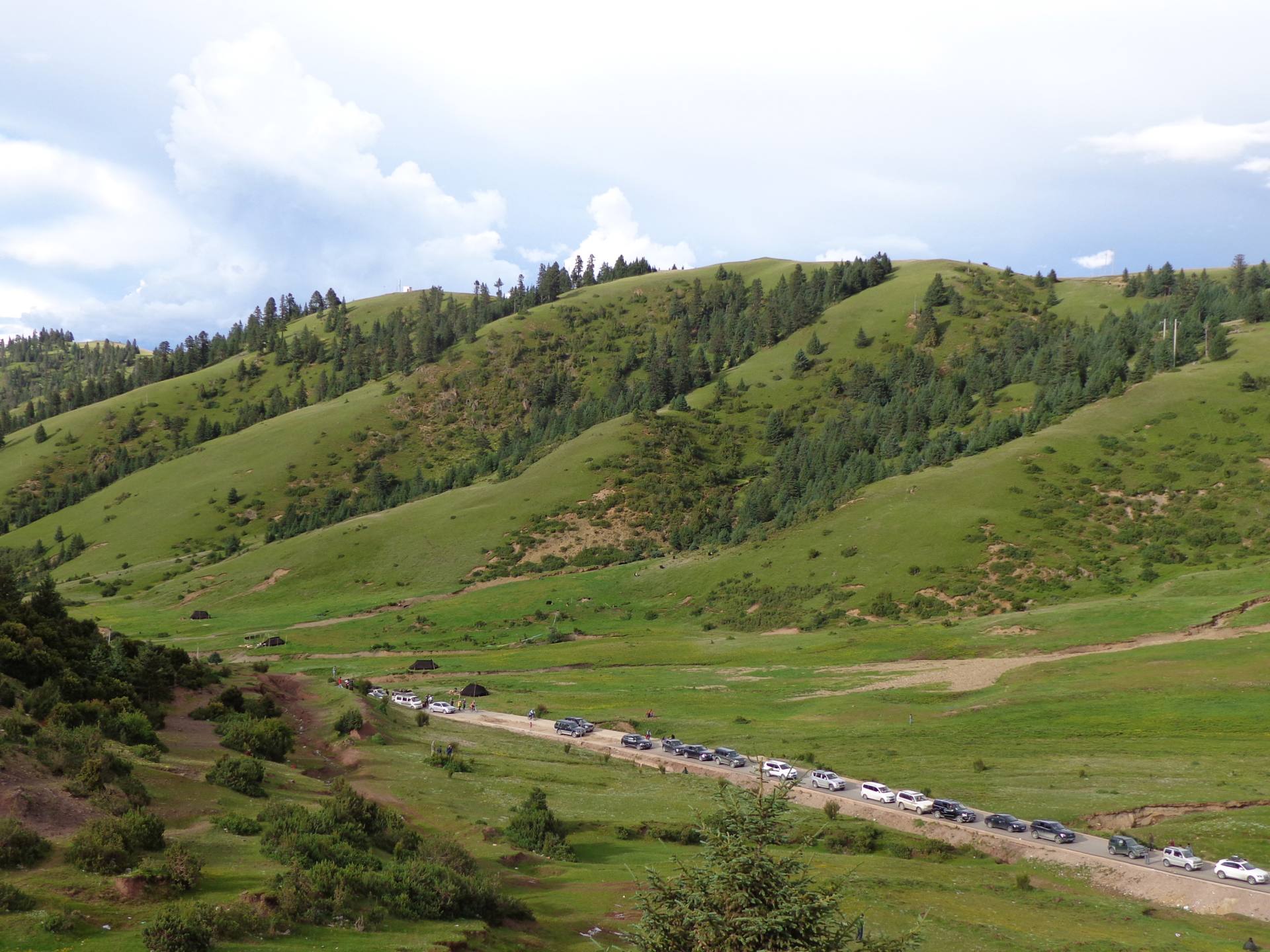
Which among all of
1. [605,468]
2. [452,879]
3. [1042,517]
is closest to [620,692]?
[452,879]

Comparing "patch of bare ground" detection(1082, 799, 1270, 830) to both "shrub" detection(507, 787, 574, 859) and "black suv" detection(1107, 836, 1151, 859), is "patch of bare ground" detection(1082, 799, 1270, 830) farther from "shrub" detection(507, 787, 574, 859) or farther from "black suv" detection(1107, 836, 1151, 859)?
"shrub" detection(507, 787, 574, 859)

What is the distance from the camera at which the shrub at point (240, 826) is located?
96.4 feet

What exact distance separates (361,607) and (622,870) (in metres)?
109

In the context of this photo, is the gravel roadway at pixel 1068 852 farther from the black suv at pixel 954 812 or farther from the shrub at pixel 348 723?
the shrub at pixel 348 723

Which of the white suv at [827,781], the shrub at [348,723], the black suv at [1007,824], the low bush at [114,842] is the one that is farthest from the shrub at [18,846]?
the black suv at [1007,824]

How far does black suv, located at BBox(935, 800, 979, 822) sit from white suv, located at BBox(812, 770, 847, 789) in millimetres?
6655

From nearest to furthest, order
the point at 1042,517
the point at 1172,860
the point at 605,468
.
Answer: the point at 1172,860 → the point at 1042,517 → the point at 605,468

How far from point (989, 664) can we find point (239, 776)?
69.3 metres

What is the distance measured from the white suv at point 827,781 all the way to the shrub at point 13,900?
41.2 m

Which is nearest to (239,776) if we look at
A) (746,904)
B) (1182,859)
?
(746,904)

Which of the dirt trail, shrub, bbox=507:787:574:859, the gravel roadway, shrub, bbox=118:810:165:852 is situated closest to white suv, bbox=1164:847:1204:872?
the gravel roadway

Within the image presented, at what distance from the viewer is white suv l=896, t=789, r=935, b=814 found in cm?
4584

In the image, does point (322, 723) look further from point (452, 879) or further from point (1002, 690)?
point (1002, 690)

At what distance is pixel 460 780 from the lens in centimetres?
4750
